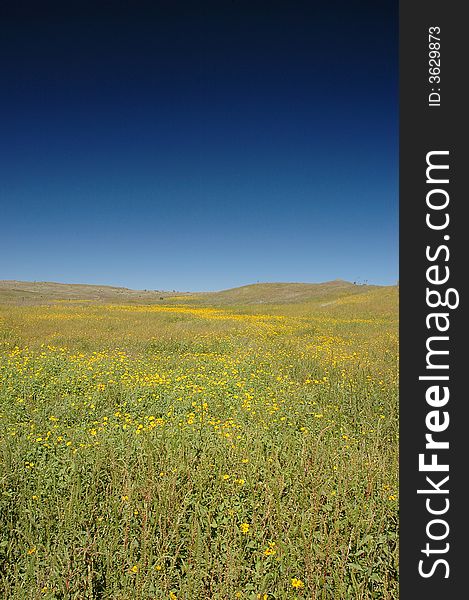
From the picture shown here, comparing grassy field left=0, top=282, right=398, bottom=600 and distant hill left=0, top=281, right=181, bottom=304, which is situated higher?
distant hill left=0, top=281, right=181, bottom=304

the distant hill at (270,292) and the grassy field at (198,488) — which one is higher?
the distant hill at (270,292)

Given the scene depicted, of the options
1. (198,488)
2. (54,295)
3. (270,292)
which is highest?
(270,292)

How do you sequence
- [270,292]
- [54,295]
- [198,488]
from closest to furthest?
[198,488], [270,292], [54,295]

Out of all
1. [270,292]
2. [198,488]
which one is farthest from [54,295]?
[198,488]

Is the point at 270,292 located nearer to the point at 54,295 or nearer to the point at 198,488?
the point at 54,295

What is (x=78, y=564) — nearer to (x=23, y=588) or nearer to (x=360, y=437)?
(x=23, y=588)

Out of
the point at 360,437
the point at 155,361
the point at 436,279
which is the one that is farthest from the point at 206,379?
the point at 436,279

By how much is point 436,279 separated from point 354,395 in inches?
220

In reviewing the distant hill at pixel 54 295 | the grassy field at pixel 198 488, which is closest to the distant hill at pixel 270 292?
the distant hill at pixel 54 295

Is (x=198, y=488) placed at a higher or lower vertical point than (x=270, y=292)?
lower

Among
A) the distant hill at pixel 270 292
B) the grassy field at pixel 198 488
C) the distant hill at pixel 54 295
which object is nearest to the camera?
the grassy field at pixel 198 488

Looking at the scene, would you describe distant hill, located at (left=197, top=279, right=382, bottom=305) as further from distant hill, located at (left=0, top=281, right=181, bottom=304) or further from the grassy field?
the grassy field

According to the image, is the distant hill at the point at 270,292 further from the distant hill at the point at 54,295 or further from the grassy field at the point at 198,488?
the grassy field at the point at 198,488

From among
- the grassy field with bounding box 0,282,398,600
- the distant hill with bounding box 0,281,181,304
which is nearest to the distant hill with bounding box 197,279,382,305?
the distant hill with bounding box 0,281,181,304
